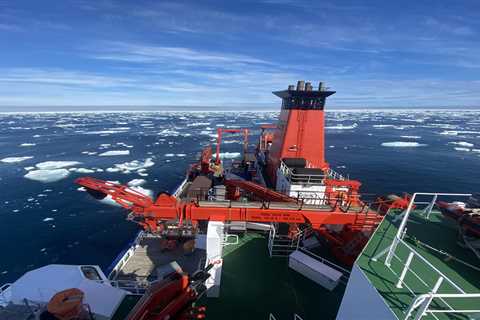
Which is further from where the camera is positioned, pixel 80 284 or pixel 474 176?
pixel 474 176

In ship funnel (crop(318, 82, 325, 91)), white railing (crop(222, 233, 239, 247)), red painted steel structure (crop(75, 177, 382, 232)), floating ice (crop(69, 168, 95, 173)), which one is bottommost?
floating ice (crop(69, 168, 95, 173))

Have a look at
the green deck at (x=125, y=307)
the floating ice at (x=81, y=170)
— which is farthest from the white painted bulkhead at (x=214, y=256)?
the floating ice at (x=81, y=170)

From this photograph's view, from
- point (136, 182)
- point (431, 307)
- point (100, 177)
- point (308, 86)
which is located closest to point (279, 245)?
point (431, 307)

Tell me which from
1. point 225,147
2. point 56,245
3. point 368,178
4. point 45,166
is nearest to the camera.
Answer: point 56,245

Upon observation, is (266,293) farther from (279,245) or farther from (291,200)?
(291,200)

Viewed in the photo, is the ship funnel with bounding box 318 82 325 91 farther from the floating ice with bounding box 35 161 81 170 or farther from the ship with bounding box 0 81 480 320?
the floating ice with bounding box 35 161 81 170

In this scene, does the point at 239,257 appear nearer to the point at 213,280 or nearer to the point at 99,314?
the point at 213,280

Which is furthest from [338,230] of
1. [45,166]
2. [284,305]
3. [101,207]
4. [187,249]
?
[45,166]

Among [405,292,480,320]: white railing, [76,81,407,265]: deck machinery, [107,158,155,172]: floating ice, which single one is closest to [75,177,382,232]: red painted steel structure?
[76,81,407,265]: deck machinery
